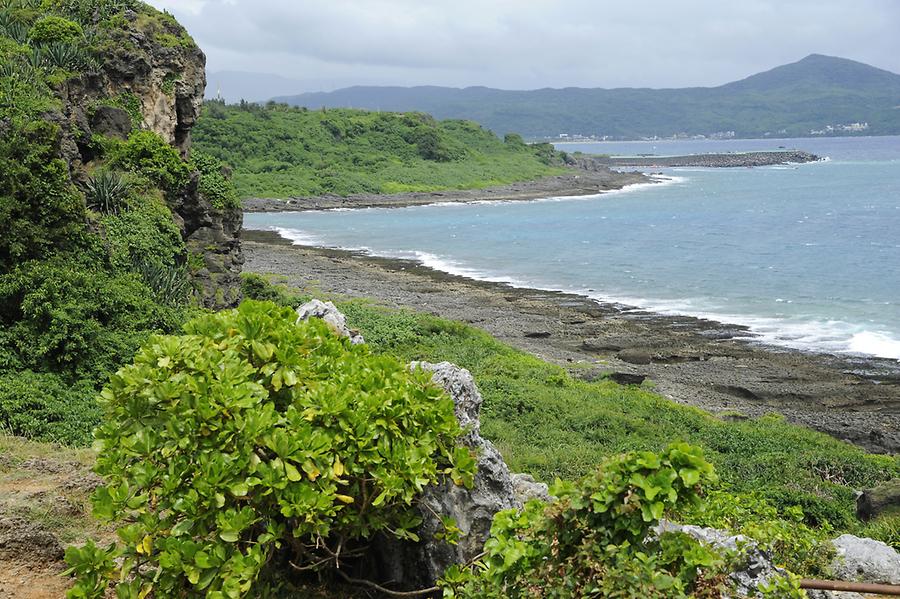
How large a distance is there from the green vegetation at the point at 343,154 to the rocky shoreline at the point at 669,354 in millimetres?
46663

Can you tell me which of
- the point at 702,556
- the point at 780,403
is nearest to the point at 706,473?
the point at 702,556

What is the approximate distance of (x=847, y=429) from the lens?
2042 centimetres

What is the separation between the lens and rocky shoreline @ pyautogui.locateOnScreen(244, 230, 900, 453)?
22359 millimetres

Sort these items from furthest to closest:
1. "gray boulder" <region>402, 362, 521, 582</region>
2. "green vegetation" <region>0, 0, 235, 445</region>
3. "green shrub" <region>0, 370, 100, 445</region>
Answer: "green vegetation" <region>0, 0, 235, 445</region> → "green shrub" <region>0, 370, 100, 445</region> → "gray boulder" <region>402, 362, 521, 582</region>

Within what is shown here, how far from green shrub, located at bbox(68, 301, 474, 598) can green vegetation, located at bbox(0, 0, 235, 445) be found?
5837 millimetres

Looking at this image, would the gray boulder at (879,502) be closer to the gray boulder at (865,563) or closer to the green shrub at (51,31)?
the gray boulder at (865,563)

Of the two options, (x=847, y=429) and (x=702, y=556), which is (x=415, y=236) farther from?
(x=702, y=556)

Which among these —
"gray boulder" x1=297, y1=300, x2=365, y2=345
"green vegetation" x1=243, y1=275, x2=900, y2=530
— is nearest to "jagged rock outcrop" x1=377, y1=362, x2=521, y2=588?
"gray boulder" x1=297, y1=300, x2=365, y2=345

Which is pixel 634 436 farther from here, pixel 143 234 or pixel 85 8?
pixel 85 8

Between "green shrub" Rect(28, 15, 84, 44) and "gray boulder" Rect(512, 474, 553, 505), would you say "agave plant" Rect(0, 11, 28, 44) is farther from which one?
"gray boulder" Rect(512, 474, 553, 505)

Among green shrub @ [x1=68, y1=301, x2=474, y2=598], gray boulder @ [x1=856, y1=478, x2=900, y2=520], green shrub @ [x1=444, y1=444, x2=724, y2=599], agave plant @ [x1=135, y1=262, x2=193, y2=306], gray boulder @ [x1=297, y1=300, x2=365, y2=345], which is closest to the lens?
green shrub @ [x1=444, y1=444, x2=724, y2=599]

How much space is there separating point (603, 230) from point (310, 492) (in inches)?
2399

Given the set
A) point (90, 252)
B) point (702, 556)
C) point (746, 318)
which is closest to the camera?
point (702, 556)

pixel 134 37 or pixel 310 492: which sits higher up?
pixel 134 37
